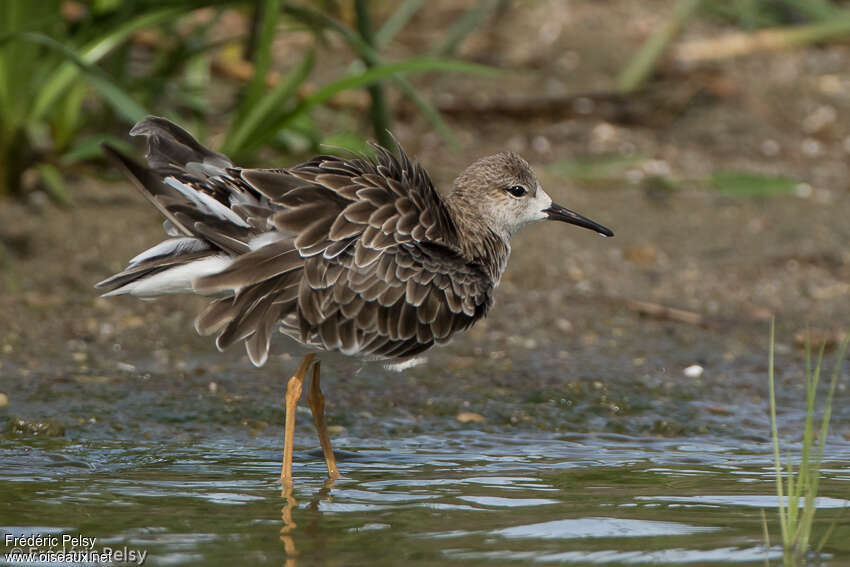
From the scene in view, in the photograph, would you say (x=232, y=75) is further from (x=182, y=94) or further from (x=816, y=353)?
(x=816, y=353)

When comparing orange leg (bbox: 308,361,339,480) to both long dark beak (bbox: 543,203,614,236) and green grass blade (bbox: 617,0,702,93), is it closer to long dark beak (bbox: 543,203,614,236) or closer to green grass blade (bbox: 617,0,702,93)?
long dark beak (bbox: 543,203,614,236)

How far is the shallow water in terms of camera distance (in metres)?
4.29

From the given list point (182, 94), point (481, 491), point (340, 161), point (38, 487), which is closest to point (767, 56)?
point (182, 94)

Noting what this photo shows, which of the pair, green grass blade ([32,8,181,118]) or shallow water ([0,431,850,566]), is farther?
green grass blade ([32,8,181,118])

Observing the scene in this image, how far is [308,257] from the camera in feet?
17.8

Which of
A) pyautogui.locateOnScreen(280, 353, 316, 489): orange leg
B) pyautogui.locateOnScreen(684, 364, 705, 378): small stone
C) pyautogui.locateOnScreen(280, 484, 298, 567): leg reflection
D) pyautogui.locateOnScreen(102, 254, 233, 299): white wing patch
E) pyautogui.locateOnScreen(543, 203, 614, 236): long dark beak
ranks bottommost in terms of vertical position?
pyautogui.locateOnScreen(280, 484, 298, 567): leg reflection

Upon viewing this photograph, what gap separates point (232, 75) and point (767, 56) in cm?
491

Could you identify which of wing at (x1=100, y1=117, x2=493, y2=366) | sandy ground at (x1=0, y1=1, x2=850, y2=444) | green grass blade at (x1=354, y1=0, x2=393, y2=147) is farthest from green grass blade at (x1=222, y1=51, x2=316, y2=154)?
wing at (x1=100, y1=117, x2=493, y2=366)

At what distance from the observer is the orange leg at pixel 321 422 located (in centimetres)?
560

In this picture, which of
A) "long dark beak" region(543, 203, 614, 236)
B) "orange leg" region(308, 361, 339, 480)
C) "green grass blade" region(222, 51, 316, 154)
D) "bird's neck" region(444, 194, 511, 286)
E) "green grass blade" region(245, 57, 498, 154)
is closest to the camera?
"orange leg" region(308, 361, 339, 480)

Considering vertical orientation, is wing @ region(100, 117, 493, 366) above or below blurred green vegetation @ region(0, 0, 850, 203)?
below

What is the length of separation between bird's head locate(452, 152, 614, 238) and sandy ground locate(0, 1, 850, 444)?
2.93 feet

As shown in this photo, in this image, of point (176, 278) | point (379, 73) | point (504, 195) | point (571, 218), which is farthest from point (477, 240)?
point (176, 278)

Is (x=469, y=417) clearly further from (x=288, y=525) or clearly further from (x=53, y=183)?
(x=53, y=183)
